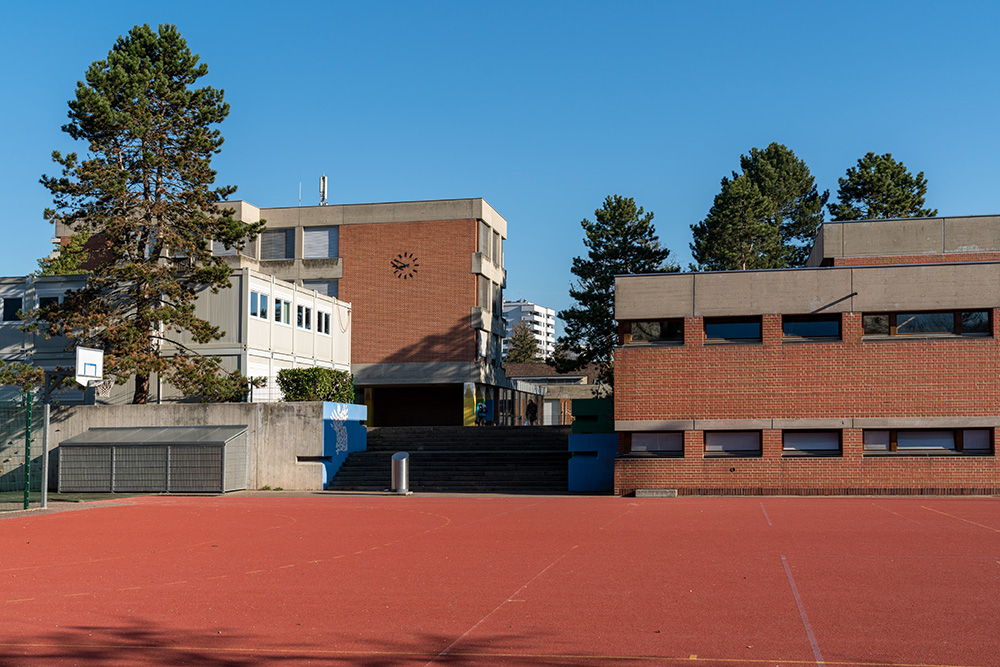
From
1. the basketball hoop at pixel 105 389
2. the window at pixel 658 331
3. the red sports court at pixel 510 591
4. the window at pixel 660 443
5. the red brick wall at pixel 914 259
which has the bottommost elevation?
the red sports court at pixel 510 591

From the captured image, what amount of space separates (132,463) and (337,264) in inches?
875

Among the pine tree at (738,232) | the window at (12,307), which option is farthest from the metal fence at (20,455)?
the pine tree at (738,232)

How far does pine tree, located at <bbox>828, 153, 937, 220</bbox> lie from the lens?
187ft

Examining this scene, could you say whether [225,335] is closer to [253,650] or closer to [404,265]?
[404,265]

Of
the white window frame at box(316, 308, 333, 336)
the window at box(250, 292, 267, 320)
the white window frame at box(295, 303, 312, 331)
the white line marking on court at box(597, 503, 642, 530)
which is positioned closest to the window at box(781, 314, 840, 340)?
the white line marking on court at box(597, 503, 642, 530)

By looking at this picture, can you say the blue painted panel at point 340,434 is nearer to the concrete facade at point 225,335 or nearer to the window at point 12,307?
the concrete facade at point 225,335

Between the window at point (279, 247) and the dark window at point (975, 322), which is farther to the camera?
the window at point (279, 247)

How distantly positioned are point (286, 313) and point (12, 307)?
10.5 metres

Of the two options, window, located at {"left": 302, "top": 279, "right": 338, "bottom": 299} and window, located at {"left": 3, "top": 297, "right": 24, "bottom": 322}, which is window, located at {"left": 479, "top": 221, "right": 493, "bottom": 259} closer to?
window, located at {"left": 302, "top": 279, "right": 338, "bottom": 299}

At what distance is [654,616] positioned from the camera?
379 inches

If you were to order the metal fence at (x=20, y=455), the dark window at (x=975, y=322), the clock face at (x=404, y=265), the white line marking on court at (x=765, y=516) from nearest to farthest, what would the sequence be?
the white line marking on court at (x=765, y=516) → the metal fence at (x=20, y=455) → the dark window at (x=975, y=322) → the clock face at (x=404, y=265)

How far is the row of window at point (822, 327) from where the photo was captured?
28250 millimetres

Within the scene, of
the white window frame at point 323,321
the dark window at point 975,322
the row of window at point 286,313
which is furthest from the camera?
the white window frame at point 323,321

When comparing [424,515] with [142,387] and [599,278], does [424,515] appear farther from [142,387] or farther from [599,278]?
[599,278]
